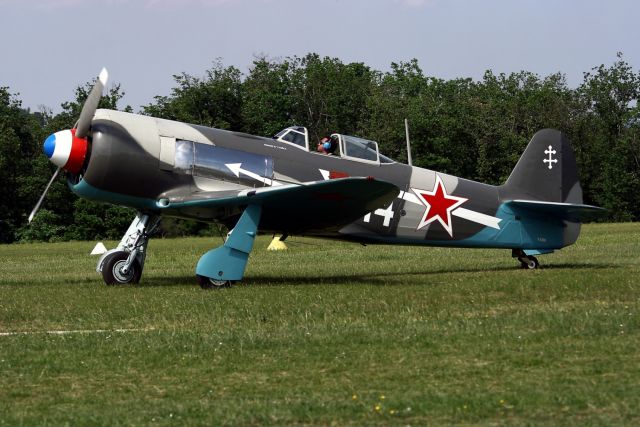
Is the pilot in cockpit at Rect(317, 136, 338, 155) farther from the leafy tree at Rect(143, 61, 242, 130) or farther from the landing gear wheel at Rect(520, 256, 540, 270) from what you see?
the leafy tree at Rect(143, 61, 242, 130)

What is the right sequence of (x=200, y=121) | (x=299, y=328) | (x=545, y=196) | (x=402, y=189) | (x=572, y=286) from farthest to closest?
(x=200, y=121)
(x=545, y=196)
(x=402, y=189)
(x=572, y=286)
(x=299, y=328)

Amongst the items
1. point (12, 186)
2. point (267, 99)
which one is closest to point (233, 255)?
point (12, 186)

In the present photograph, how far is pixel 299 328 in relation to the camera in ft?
33.4

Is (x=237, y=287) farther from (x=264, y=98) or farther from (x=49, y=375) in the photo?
(x=264, y=98)

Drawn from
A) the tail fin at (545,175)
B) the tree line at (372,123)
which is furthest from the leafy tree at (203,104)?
the tail fin at (545,175)

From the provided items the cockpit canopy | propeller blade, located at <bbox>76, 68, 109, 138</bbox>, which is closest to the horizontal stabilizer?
the cockpit canopy

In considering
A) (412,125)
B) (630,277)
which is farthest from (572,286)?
(412,125)

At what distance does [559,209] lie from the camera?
18.0 meters

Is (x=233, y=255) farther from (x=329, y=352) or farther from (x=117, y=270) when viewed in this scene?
(x=329, y=352)

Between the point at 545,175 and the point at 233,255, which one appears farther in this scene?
the point at 545,175

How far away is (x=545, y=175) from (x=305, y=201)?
5.79m

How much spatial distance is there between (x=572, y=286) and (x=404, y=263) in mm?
7457

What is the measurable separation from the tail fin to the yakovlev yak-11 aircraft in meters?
0.44

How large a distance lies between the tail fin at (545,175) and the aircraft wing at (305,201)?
412 centimetres
